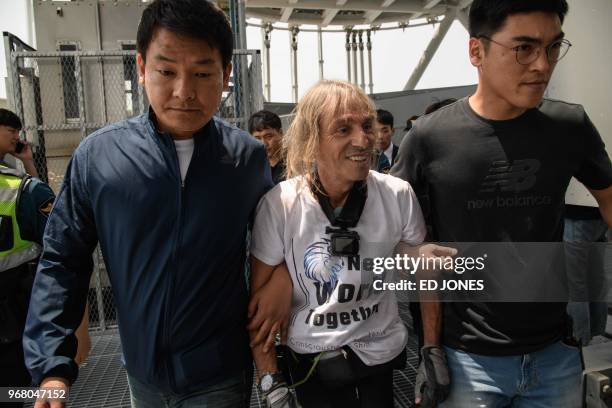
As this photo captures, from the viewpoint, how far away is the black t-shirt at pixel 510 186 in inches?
62.7

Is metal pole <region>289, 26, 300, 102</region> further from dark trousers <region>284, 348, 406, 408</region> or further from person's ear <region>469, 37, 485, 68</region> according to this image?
dark trousers <region>284, 348, 406, 408</region>

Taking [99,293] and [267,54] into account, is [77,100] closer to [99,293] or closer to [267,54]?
[99,293]

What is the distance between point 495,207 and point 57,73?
5.02m

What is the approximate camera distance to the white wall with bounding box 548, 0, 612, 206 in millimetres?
2039

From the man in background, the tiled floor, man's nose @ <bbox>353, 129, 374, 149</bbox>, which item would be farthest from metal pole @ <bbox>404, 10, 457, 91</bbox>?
man's nose @ <bbox>353, 129, 374, 149</bbox>

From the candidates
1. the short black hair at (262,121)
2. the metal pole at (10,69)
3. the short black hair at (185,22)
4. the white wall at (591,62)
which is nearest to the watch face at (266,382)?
the short black hair at (185,22)

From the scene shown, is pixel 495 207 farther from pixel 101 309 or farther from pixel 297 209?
pixel 101 309

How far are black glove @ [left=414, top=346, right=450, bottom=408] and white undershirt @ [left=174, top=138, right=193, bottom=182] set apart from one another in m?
1.04

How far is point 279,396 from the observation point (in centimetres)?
156

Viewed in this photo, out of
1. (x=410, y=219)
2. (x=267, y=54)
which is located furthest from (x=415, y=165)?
(x=267, y=54)

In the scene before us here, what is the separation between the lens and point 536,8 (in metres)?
1.51

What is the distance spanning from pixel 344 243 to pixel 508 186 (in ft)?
1.93

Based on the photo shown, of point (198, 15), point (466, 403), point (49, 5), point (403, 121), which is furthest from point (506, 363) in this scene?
point (403, 121)

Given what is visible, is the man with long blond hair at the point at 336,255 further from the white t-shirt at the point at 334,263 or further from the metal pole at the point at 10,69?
the metal pole at the point at 10,69
